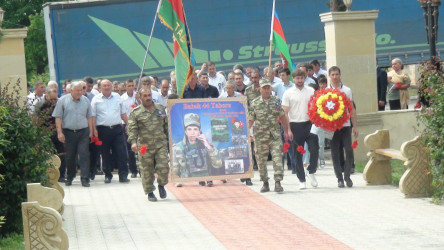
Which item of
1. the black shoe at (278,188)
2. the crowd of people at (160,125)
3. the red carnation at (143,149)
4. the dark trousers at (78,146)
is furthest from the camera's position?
the dark trousers at (78,146)

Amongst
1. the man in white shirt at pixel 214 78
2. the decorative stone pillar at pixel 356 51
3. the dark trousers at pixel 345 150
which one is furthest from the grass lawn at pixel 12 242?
the man in white shirt at pixel 214 78

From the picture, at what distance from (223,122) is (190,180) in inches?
46.4

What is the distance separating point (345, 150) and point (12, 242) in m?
6.59

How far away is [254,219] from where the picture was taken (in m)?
13.7

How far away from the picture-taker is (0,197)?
1275 cm

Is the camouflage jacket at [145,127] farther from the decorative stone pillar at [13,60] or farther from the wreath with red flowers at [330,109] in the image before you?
the decorative stone pillar at [13,60]

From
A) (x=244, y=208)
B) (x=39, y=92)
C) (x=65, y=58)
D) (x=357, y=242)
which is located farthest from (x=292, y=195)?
(x=65, y=58)

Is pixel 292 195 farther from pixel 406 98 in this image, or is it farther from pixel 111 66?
pixel 111 66

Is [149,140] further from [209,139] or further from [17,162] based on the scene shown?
[17,162]

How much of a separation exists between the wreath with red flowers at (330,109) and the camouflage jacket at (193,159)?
6.27 ft

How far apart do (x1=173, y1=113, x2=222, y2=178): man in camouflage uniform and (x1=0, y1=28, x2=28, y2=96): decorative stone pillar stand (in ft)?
17.1

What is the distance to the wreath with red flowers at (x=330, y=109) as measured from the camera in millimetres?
16469

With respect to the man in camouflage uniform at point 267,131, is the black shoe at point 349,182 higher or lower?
lower

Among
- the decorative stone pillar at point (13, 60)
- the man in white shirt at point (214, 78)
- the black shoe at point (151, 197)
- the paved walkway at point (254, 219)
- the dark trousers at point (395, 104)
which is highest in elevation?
the decorative stone pillar at point (13, 60)
